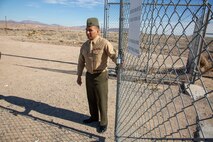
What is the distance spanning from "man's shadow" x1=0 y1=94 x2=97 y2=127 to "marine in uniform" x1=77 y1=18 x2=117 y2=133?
0.61 metres

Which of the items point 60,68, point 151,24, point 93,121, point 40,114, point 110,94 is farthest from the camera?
point 60,68

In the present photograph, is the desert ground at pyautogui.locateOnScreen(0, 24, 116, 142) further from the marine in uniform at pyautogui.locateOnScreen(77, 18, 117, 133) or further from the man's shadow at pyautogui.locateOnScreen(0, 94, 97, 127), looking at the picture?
the marine in uniform at pyautogui.locateOnScreen(77, 18, 117, 133)

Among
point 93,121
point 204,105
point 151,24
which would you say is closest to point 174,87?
point 204,105

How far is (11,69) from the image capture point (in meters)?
9.30

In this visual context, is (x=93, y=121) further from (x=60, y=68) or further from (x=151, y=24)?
(x=60, y=68)

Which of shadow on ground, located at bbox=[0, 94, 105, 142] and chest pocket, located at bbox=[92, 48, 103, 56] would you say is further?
shadow on ground, located at bbox=[0, 94, 105, 142]

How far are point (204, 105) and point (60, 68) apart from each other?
5.98 metres

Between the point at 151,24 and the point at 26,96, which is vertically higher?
the point at 151,24

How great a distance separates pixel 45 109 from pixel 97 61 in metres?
2.08

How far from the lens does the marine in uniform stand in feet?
13.2

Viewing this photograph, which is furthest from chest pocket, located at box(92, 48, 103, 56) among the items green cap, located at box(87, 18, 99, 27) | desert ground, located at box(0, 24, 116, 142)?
desert ground, located at box(0, 24, 116, 142)

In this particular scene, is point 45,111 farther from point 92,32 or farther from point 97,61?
point 92,32

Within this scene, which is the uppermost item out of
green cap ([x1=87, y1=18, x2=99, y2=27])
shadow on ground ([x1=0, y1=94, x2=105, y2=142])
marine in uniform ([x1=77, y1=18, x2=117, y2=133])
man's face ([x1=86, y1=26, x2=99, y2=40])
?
green cap ([x1=87, y1=18, x2=99, y2=27])

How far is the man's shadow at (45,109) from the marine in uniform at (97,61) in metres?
0.61
